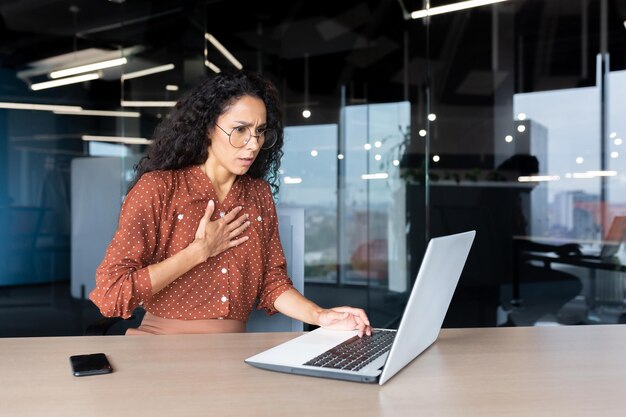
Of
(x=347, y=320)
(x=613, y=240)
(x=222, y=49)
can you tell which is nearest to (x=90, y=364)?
(x=347, y=320)

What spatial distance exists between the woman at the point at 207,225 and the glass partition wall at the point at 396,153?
222 cm

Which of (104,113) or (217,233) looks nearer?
(217,233)

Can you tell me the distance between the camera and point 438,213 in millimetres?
4570

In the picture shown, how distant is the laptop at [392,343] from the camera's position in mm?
1094

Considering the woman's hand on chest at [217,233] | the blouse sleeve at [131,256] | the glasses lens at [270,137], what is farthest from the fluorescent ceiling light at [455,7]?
the blouse sleeve at [131,256]

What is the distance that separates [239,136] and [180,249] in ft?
1.36

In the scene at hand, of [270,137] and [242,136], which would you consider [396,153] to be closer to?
[270,137]

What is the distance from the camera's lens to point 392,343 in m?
1.19

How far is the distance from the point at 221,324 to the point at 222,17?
4.19 m

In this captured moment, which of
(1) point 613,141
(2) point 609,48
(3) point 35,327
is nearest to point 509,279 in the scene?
(1) point 613,141

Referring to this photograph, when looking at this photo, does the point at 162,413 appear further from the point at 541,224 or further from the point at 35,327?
the point at 35,327

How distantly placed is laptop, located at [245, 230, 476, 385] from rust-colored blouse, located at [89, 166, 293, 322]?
53 centimetres

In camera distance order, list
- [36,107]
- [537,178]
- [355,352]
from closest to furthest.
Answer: [355,352], [537,178], [36,107]

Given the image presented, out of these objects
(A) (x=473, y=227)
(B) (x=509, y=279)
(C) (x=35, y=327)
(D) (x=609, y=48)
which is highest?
(D) (x=609, y=48)
